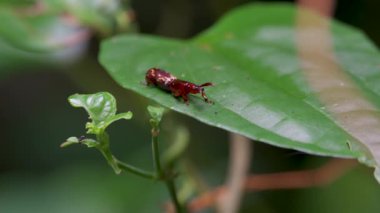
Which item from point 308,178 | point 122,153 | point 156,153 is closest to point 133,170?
point 156,153

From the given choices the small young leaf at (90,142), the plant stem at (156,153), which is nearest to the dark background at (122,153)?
the plant stem at (156,153)

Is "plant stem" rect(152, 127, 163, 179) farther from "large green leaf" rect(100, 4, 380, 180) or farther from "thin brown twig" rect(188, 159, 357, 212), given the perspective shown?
"thin brown twig" rect(188, 159, 357, 212)

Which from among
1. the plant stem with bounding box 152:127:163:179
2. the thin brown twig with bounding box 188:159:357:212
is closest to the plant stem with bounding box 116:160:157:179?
the plant stem with bounding box 152:127:163:179

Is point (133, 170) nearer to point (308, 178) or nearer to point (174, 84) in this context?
point (174, 84)

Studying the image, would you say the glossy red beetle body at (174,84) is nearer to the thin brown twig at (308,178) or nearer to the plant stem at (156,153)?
the plant stem at (156,153)

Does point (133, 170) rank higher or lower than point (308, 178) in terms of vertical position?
higher

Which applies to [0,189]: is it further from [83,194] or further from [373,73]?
[373,73]
